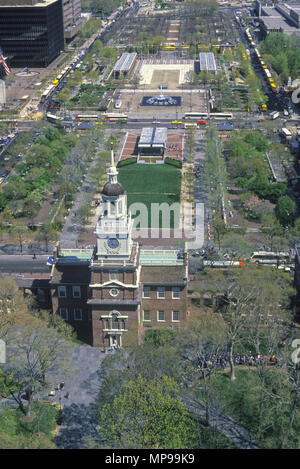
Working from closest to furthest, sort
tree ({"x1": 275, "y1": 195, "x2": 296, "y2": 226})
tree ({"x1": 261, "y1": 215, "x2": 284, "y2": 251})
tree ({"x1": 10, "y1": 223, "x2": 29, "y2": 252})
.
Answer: tree ({"x1": 261, "y1": 215, "x2": 284, "y2": 251}) < tree ({"x1": 10, "y1": 223, "x2": 29, "y2": 252}) < tree ({"x1": 275, "y1": 195, "x2": 296, "y2": 226})

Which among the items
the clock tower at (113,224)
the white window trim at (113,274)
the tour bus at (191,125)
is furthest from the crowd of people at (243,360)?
the tour bus at (191,125)

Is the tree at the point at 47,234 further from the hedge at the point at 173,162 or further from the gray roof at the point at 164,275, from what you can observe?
the hedge at the point at 173,162

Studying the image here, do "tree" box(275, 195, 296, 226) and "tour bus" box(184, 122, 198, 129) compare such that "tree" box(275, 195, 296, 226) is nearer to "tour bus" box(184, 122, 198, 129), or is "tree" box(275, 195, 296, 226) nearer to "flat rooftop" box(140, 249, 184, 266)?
"flat rooftop" box(140, 249, 184, 266)

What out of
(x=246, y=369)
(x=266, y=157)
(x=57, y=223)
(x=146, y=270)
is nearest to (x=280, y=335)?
(x=246, y=369)

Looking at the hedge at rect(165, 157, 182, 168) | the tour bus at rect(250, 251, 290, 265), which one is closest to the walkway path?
the tour bus at rect(250, 251, 290, 265)

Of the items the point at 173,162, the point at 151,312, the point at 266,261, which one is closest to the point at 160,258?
the point at 151,312

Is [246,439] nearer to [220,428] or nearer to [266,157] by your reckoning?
[220,428]
